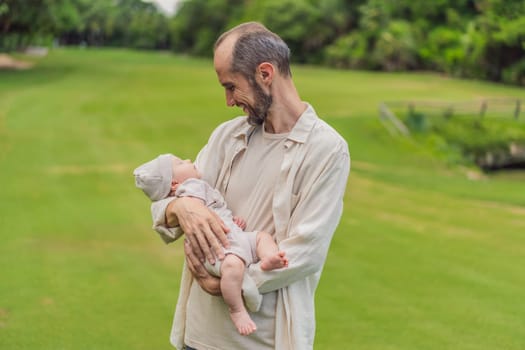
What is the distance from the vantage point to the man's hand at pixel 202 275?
2.53 meters

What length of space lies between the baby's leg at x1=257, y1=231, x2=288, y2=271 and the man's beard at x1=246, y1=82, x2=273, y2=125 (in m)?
0.41

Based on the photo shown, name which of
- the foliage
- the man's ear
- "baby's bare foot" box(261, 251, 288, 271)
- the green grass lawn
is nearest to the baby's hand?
"baby's bare foot" box(261, 251, 288, 271)

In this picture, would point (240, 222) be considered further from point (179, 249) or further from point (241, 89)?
point (179, 249)

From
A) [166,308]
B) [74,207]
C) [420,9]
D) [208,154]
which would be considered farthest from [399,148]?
[420,9]

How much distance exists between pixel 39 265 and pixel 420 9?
47152 millimetres

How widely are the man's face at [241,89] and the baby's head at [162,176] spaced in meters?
0.37

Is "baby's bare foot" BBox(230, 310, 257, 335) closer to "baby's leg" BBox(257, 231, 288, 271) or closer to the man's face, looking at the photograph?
"baby's leg" BBox(257, 231, 288, 271)

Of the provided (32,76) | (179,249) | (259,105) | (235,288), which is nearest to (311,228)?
(235,288)

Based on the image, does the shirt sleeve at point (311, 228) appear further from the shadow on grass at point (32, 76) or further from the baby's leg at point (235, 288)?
the shadow on grass at point (32, 76)

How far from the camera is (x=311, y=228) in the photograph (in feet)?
8.14

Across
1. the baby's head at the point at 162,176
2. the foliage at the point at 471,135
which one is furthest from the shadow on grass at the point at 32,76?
the baby's head at the point at 162,176

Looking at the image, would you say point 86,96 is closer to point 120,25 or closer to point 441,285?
point 441,285

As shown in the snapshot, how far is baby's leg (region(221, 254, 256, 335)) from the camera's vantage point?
248 cm

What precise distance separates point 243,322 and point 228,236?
30 cm
